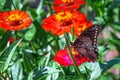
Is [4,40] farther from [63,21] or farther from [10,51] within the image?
[63,21]

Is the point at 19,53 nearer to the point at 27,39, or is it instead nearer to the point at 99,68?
the point at 27,39

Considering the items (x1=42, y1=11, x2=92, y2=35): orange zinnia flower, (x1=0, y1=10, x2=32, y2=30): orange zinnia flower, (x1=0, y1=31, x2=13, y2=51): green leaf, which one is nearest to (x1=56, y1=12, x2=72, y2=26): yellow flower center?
(x1=42, y1=11, x2=92, y2=35): orange zinnia flower

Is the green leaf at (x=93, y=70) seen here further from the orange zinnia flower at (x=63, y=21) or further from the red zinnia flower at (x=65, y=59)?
the orange zinnia flower at (x=63, y=21)

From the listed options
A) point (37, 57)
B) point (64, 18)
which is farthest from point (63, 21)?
point (37, 57)

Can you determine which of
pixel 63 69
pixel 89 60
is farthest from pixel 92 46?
pixel 63 69

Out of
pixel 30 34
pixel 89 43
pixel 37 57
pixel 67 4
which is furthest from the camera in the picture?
pixel 30 34
